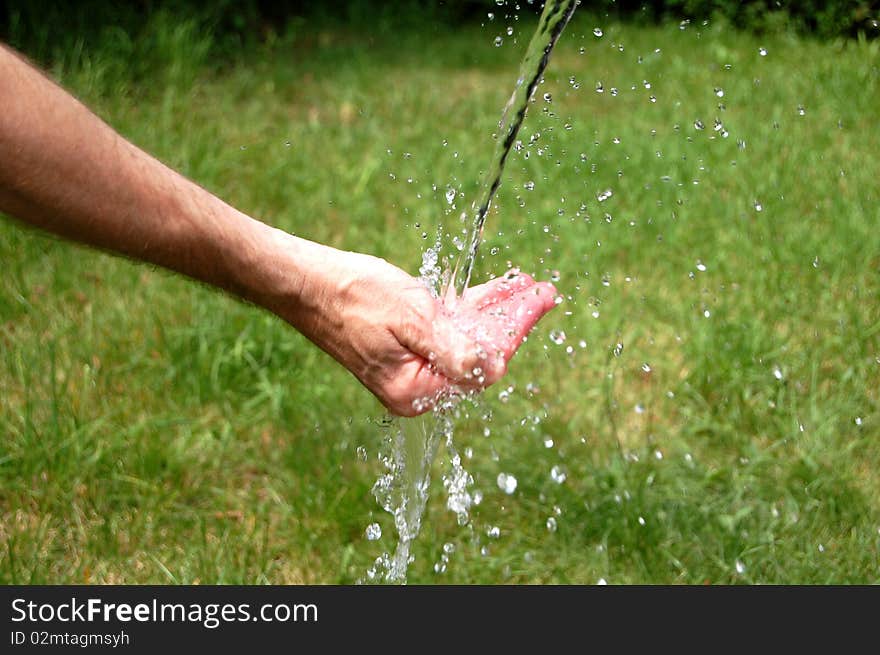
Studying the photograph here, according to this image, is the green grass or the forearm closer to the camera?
the forearm

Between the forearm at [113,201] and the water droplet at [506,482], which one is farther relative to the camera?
the water droplet at [506,482]

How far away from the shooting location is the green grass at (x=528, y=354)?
2.43 metres

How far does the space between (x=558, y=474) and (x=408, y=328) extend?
878 mm

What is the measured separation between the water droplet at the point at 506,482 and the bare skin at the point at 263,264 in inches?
26.2

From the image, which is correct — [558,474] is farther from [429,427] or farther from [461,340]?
[461,340]

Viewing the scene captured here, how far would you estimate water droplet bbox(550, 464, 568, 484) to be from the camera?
2.56 meters

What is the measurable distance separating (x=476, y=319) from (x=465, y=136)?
2513 millimetres

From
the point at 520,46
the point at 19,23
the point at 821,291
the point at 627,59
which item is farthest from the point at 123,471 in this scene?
the point at 520,46

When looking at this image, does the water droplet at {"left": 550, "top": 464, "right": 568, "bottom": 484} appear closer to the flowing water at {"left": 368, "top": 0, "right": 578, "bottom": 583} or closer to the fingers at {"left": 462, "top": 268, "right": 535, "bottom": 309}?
the flowing water at {"left": 368, "top": 0, "right": 578, "bottom": 583}

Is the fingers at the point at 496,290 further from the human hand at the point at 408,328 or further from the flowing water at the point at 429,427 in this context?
the flowing water at the point at 429,427

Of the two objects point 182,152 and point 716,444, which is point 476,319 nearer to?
point 716,444

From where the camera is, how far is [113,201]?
1663mm

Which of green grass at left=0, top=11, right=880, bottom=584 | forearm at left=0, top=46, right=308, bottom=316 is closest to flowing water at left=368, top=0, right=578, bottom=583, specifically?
green grass at left=0, top=11, right=880, bottom=584

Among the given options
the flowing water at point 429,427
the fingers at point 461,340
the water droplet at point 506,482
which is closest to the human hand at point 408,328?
the fingers at point 461,340
